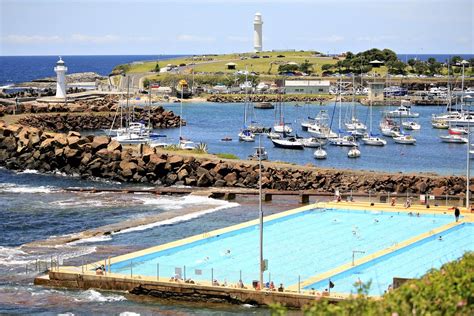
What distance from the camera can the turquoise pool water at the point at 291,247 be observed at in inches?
1422

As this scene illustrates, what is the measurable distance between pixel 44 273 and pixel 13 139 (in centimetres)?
4387

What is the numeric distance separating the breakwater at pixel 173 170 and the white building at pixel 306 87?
10566 cm

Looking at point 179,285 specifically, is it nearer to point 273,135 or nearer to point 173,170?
point 173,170

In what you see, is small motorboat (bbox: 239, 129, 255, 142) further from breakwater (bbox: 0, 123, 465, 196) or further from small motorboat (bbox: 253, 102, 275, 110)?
small motorboat (bbox: 253, 102, 275, 110)

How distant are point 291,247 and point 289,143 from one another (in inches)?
2315

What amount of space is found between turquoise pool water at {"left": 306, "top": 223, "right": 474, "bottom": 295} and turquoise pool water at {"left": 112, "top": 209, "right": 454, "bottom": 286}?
3.74 ft

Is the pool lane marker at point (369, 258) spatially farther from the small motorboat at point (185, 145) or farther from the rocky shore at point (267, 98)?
the rocky shore at point (267, 98)

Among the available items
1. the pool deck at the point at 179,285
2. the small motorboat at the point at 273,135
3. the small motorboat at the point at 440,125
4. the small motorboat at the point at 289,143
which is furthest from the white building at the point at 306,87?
the pool deck at the point at 179,285

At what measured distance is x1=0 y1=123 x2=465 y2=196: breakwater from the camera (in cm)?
6381

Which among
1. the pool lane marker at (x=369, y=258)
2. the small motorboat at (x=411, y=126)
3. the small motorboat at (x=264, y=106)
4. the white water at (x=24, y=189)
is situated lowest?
the small motorboat at (x=264, y=106)

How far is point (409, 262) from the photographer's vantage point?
122ft

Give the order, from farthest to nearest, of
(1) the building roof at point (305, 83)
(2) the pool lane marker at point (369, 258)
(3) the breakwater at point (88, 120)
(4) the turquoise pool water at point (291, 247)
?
(1) the building roof at point (305, 83)
(3) the breakwater at point (88, 120)
(4) the turquoise pool water at point (291, 247)
(2) the pool lane marker at point (369, 258)

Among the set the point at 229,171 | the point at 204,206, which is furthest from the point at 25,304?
the point at 229,171

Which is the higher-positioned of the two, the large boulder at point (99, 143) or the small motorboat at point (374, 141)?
the large boulder at point (99, 143)
